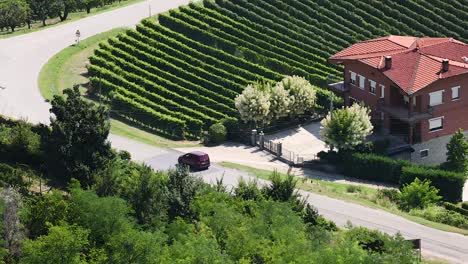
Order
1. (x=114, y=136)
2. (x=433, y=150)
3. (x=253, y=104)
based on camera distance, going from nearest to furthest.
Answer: (x=114, y=136) < (x=253, y=104) < (x=433, y=150)

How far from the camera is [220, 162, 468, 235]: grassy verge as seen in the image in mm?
77688

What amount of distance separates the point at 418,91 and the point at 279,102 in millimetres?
13185

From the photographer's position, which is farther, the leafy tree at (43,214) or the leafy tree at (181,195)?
the leafy tree at (181,195)

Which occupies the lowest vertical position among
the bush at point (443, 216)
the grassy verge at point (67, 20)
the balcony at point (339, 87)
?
the bush at point (443, 216)

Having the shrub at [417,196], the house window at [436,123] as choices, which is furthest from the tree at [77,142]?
the house window at [436,123]

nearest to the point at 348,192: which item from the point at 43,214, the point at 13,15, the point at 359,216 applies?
the point at 359,216

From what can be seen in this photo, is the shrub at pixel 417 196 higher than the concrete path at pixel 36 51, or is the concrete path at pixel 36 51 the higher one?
the concrete path at pixel 36 51

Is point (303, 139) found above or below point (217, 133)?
below

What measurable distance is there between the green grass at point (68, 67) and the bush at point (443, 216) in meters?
40.1

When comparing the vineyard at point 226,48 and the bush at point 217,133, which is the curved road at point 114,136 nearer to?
the bush at point 217,133

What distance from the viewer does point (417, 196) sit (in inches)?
3177

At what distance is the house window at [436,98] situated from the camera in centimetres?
9331

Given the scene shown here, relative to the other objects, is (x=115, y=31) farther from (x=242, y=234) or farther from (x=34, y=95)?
(x=242, y=234)

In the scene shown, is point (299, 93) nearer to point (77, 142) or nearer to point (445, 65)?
point (445, 65)
